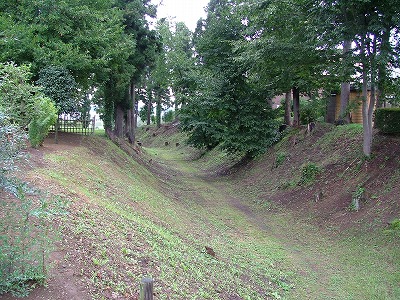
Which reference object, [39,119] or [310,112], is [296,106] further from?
[39,119]

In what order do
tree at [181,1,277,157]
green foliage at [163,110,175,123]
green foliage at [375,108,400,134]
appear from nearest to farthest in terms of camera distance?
green foliage at [375,108,400,134], tree at [181,1,277,157], green foliage at [163,110,175,123]

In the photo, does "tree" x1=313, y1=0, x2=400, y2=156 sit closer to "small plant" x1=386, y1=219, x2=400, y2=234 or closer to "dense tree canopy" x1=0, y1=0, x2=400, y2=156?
A: "dense tree canopy" x1=0, y1=0, x2=400, y2=156

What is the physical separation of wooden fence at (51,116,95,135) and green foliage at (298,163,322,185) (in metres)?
10.9

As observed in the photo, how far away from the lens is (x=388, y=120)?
14.2 meters

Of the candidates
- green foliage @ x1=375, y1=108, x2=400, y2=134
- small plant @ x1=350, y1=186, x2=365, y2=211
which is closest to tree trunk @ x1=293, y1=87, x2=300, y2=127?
green foliage @ x1=375, y1=108, x2=400, y2=134

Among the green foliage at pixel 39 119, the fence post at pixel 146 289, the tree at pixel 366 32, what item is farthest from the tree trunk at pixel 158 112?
the fence post at pixel 146 289

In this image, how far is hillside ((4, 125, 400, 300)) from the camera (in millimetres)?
5477

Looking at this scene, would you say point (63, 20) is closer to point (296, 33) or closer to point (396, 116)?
point (296, 33)

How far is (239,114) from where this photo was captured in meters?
22.2

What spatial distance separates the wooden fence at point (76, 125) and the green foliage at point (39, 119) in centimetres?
645

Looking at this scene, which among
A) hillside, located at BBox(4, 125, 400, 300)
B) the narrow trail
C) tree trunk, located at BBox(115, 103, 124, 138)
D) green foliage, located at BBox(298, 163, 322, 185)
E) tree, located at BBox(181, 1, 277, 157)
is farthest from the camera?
tree trunk, located at BBox(115, 103, 124, 138)

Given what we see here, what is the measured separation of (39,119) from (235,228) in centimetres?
699

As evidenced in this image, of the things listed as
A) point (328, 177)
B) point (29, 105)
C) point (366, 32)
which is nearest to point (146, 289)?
point (29, 105)

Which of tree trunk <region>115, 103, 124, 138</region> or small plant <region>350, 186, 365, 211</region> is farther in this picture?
tree trunk <region>115, 103, 124, 138</region>
